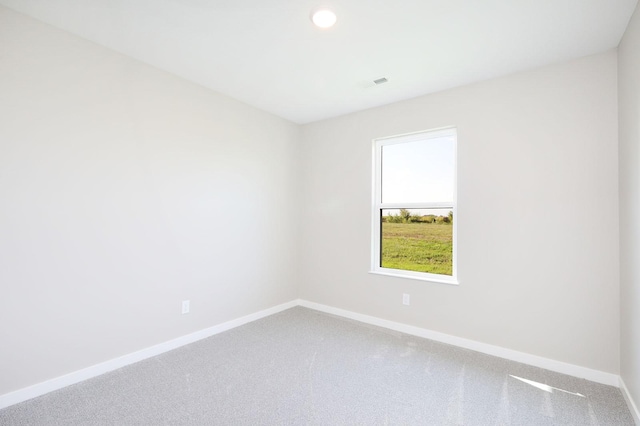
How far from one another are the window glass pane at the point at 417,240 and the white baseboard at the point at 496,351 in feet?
2.05

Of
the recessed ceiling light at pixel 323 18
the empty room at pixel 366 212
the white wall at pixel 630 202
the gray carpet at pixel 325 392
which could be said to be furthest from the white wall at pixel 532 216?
the recessed ceiling light at pixel 323 18

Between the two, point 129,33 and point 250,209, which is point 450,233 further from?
point 129,33

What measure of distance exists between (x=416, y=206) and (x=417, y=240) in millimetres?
377

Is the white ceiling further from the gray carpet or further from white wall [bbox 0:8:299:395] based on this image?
the gray carpet

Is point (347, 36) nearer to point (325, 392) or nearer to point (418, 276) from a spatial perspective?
point (418, 276)

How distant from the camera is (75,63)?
7.44 ft

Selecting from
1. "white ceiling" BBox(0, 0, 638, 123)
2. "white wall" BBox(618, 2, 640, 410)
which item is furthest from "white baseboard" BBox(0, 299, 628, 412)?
"white ceiling" BBox(0, 0, 638, 123)

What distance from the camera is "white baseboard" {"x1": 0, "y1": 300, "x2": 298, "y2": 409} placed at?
2000 millimetres

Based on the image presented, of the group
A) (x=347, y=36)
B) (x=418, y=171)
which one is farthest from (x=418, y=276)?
(x=347, y=36)

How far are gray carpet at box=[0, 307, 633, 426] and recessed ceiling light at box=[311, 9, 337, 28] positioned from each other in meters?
2.55

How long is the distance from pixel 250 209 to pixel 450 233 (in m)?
2.24

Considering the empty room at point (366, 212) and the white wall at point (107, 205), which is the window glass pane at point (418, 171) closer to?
the empty room at point (366, 212)

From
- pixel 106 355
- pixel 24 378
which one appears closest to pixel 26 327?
pixel 24 378

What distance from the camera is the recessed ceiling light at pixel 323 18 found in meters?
1.95
